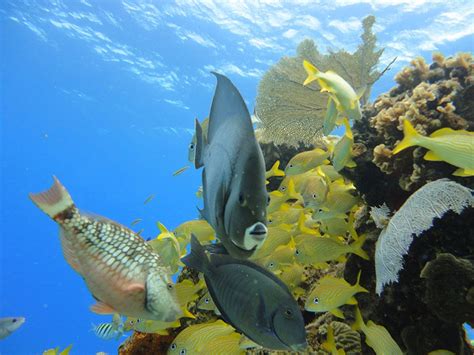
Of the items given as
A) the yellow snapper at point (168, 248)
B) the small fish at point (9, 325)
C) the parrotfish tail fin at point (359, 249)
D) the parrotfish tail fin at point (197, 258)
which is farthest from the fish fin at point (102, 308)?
the small fish at point (9, 325)

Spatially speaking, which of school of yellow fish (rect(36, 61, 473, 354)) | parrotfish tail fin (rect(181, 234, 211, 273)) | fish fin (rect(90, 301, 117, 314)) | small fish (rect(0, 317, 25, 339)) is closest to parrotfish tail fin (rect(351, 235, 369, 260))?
school of yellow fish (rect(36, 61, 473, 354))

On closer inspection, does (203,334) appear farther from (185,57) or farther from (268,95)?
(185,57)

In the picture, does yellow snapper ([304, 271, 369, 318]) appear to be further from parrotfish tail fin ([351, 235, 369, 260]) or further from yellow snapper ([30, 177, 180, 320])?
yellow snapper ([30, 177, 180, 320])

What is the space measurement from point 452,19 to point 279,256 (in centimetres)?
1827

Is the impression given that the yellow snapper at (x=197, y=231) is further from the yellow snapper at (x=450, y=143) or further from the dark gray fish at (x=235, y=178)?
the dark gray fish at (x=235, y=178)

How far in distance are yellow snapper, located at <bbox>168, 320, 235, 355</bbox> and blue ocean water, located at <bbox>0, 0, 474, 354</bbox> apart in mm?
1530

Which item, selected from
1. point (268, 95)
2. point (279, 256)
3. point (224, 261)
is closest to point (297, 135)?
point (268, 95)

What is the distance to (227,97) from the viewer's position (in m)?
1.15

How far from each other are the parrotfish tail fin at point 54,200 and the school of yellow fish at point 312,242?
4.40 ft

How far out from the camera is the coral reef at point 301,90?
7016 mm

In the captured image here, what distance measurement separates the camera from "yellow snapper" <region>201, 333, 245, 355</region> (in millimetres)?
2859

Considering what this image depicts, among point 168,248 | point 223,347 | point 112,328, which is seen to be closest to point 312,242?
point 223,347

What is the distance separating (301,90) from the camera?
23.7 feet

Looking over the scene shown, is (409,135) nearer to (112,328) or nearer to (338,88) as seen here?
(338,88)
